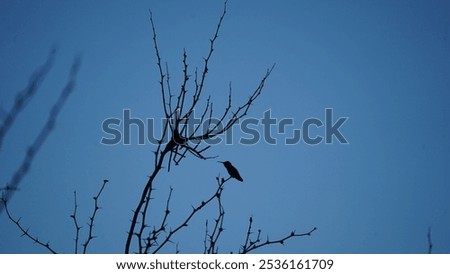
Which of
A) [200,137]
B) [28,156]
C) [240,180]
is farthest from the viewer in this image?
[240,180]

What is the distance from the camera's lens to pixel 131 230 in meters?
2.07

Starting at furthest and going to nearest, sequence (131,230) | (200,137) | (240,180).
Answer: (240,180), (200,137), (131,230)

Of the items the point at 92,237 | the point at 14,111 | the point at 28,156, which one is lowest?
the point at 92,237

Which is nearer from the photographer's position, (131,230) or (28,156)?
(28,156)

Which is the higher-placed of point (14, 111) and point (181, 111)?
point (181, 111)

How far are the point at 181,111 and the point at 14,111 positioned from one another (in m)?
1.17
